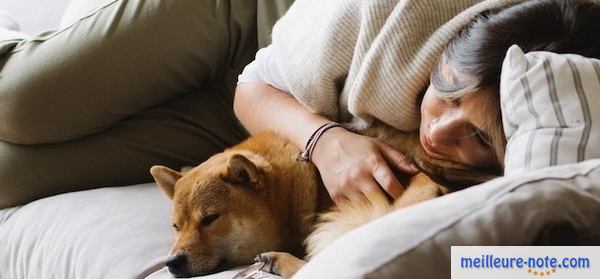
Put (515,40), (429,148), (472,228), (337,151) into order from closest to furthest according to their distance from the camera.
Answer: (472,228), (515,40), (429,148), (337,151)

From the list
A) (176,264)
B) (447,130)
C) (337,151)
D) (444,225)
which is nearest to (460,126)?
(447,130)

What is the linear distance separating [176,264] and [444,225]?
0.62 m

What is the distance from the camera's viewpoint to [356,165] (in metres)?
1.13

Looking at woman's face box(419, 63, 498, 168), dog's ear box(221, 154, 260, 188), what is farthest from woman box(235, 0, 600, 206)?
dog's ear box(221, 154, 260, 188)

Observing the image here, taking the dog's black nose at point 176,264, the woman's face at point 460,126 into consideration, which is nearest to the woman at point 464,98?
the woman's face at point 460,126

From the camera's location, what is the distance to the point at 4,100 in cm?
148

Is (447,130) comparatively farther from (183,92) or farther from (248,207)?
(183,92)

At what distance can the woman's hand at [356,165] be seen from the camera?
109cm

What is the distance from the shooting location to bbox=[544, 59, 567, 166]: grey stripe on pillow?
79 cm

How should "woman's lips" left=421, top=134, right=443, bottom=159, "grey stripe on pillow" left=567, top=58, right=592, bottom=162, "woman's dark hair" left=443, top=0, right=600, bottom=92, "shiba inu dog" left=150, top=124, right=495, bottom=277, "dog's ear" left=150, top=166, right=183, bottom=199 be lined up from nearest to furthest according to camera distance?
"grey stripe on pillow" left=567, top=58, right=592, bottom=162 < "woman's dark hair" left=443, top=0, right=600, bottom=92 < "woman's lips" left=421, top=134, right=443, bottom=159 < "shiba inu dog" left=150, top=124, right=495, bottom=277 < "dog's ear" left=150, top=166, right=183, bottom=199

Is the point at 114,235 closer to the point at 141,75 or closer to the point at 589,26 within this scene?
the point at 141,75

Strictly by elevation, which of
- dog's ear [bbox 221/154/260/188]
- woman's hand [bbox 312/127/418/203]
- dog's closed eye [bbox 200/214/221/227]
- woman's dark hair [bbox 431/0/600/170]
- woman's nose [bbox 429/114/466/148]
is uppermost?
woman's dark hair [bbox 431/0/600/170]

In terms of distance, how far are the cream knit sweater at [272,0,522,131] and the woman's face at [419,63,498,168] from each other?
2.4 inches

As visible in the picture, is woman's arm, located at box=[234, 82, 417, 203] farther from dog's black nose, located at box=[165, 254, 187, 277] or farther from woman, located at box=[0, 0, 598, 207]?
dog's black nose, located at box=[165, 254, 187, 277]
